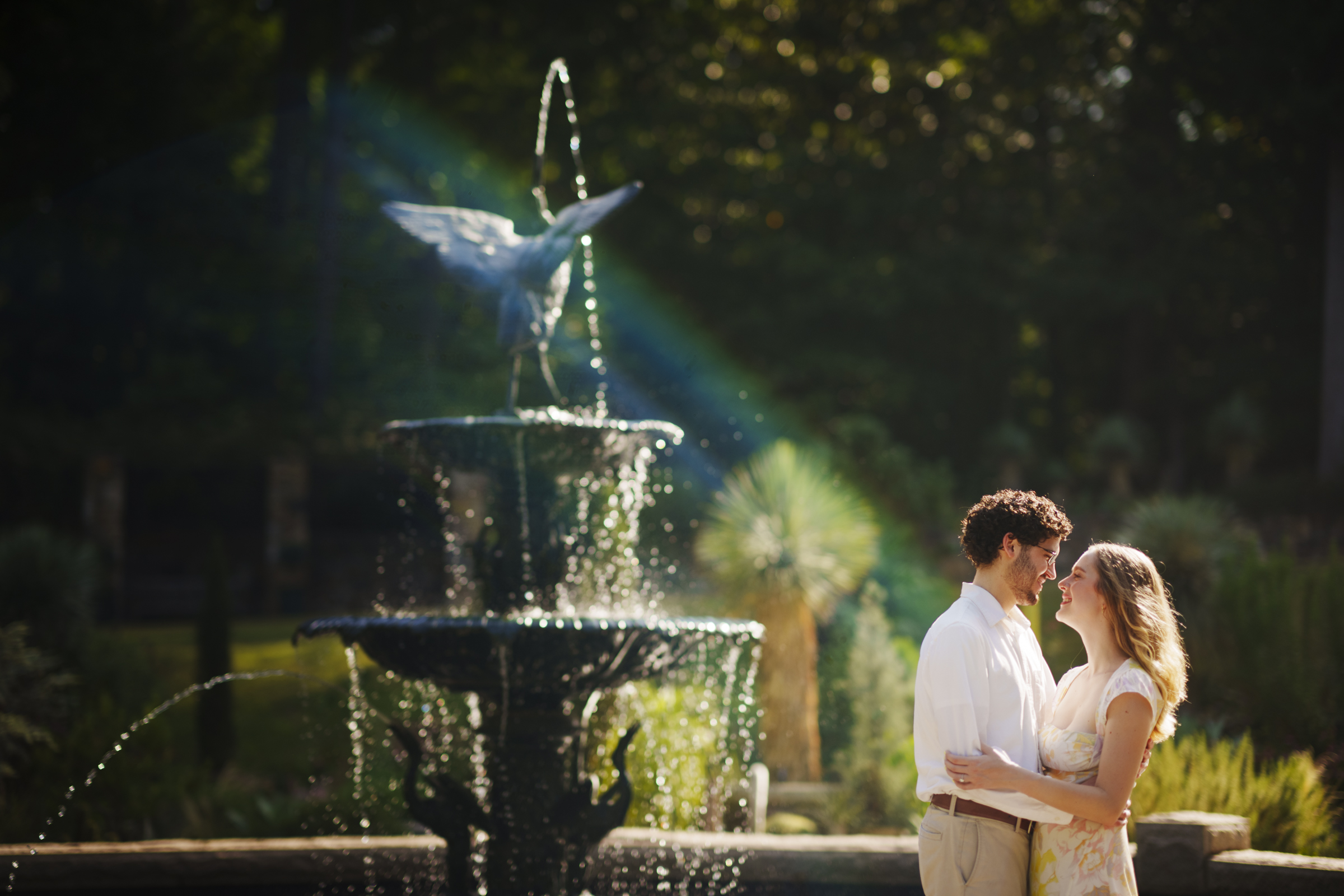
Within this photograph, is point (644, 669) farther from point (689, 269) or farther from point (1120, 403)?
point (1120, 403)

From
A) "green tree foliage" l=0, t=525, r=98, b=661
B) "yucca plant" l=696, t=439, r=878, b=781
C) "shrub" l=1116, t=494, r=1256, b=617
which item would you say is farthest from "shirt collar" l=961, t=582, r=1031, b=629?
"green tree foliage" l=0, t=525, r=98, b=661

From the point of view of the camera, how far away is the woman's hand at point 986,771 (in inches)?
100

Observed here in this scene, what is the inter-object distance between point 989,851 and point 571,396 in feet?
55.9

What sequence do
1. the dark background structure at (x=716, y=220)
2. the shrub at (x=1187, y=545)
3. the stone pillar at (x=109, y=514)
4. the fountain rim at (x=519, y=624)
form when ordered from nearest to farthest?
1. the fountain rim at (x=519, y=624)
2. the shrub at (x=1187, y=545)
3. the stone pillar at (x=109, y=514)
4. the dark background structure at (x=716, y=220)

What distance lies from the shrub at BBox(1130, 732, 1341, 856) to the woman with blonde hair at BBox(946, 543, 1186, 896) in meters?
3.49

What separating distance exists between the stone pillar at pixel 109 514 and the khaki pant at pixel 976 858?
1996 cm

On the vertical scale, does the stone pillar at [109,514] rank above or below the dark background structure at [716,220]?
below

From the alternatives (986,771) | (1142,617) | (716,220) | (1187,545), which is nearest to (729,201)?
(716,220)

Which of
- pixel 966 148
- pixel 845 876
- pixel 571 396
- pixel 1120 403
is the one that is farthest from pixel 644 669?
pixel 1120 403

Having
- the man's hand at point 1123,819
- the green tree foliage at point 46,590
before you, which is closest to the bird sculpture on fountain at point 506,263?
the man's hand at point 1123,819

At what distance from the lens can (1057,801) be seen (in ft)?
8.39

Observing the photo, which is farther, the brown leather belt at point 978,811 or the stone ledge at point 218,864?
the stone ledge at point 218,864

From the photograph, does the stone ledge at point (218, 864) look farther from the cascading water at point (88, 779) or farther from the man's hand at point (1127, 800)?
the man's hand at point (1127, 800)

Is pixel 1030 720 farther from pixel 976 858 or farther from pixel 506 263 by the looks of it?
pixel 506 263
